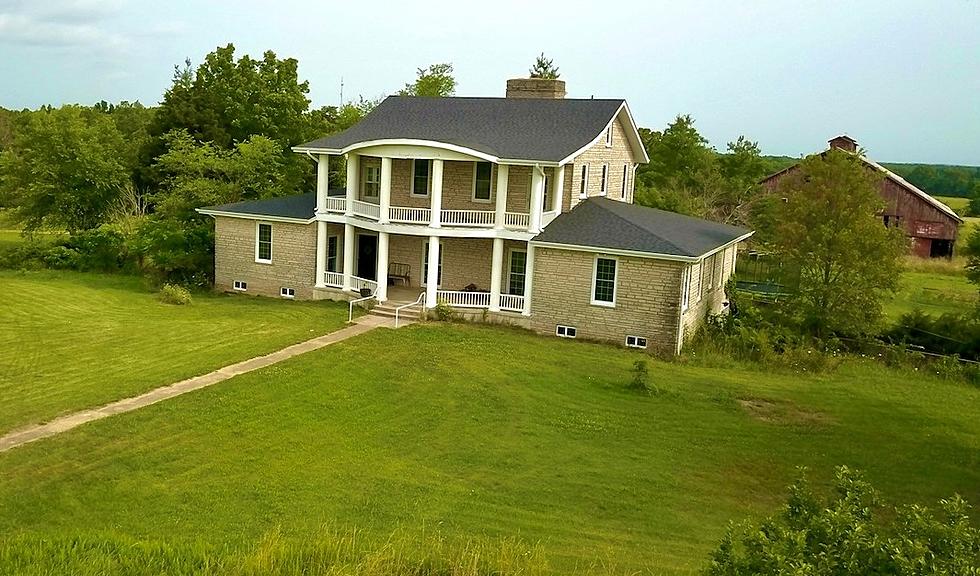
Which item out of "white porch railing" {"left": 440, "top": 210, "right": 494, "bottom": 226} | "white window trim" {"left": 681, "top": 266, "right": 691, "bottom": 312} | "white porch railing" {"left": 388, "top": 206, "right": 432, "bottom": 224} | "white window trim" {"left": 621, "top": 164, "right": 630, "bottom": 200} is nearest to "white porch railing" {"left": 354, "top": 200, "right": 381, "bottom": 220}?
"white porch railing" {"left": 388, "top": 206, "right": 432, "bottom": 224}

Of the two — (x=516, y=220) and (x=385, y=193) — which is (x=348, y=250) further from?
(x=516, y=220)

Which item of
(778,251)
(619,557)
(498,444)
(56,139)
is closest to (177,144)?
(56,139)

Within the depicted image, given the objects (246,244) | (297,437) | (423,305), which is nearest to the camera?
(297,437)

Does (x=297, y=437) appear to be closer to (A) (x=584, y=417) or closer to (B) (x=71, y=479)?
(B) (x=71, y=479)

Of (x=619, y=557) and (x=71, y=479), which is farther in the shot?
(x=71, y=479)

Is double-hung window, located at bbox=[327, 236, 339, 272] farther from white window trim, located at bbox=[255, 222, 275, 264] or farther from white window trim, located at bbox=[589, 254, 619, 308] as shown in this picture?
white window trim, located at bbox=[589, 254, 619, 308]

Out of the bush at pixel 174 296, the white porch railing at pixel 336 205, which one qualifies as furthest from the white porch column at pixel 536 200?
the bush at pixel 174 296

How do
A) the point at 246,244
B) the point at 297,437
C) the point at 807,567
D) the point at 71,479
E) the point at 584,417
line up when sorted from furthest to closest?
the point at 246,244 → the point at 584,417 → the point at 297,437 → the point at 71,479 → the point at 807,567

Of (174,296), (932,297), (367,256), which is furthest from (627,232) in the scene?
(932,297)
